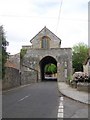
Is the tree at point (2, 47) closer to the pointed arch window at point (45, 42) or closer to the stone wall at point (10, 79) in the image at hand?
the stone wall at point (10, 79)

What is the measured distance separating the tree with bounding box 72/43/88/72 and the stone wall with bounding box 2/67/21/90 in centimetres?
5178

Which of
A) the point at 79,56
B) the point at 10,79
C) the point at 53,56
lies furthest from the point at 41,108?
the point at 79,56

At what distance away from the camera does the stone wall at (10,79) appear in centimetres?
3503

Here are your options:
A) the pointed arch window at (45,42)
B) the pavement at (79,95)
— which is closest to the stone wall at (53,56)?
the pointed arch window at (45,42)

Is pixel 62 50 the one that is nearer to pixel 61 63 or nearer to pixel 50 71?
pixel 61 63

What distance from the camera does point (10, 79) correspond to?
38.4 m

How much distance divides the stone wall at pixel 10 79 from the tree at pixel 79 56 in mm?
51778

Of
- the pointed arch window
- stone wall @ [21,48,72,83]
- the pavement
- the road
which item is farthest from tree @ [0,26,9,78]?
the pointed arch window

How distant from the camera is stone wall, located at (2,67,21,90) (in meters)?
35.0

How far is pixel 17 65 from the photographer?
58031 millimetres

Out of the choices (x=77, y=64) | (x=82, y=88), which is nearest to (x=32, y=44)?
(x=77, y=64)

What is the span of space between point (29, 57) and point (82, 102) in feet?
156

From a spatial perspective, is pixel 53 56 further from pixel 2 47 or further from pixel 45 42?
pixel 2 47

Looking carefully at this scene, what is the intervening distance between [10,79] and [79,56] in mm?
69086
